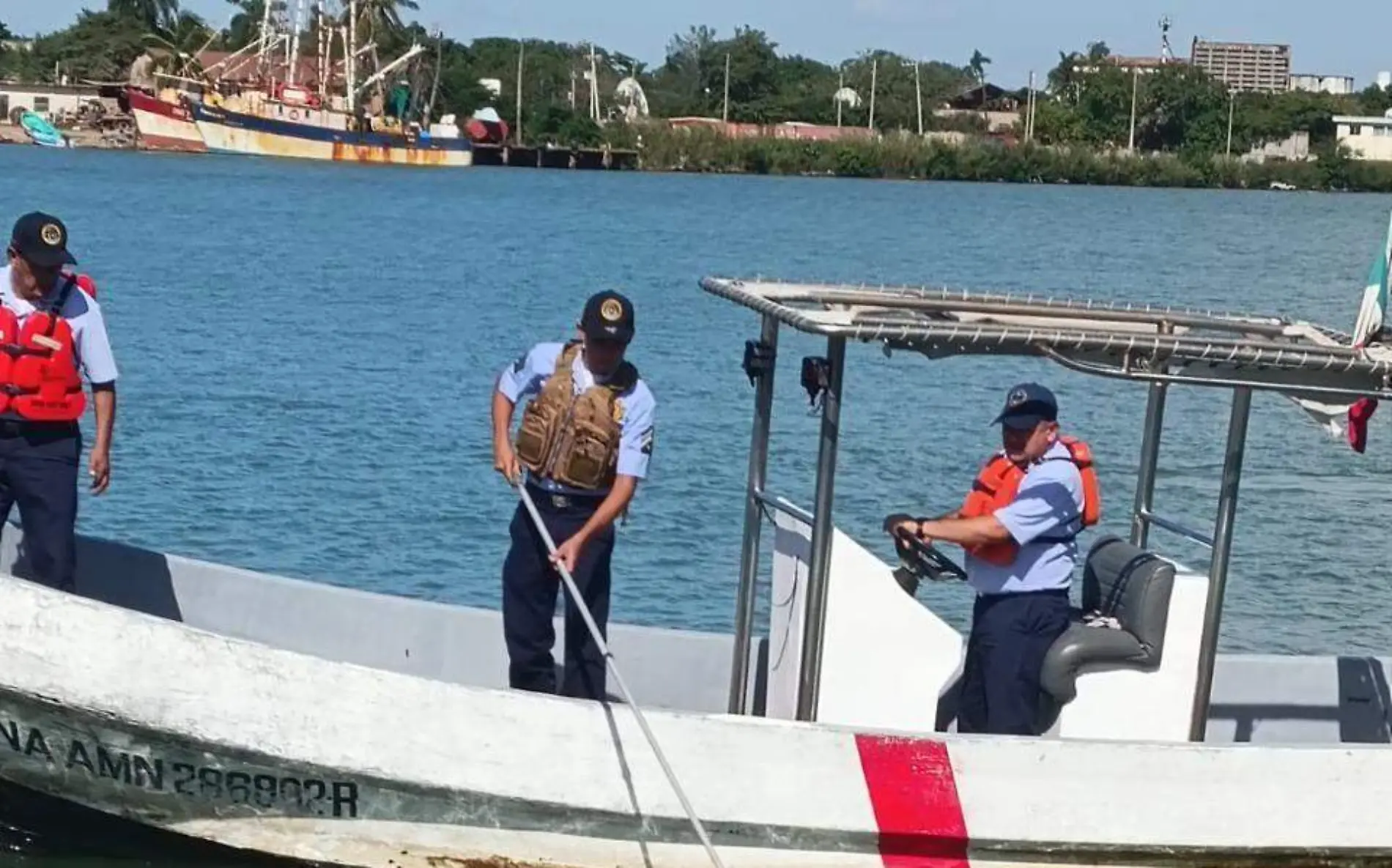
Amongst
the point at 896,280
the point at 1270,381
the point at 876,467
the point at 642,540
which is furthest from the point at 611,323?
the point at 896,280

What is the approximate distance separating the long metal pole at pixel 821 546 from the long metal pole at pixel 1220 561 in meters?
1.41

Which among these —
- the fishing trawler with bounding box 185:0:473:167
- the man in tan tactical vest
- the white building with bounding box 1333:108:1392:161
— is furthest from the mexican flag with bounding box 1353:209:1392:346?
the white building with bounding box 1333:108:1392:161

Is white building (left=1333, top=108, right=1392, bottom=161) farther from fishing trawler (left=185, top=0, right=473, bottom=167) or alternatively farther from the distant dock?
fishing trawler (left=185, top=0, right=473, bottom=167)

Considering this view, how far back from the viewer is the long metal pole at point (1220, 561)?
8023mm

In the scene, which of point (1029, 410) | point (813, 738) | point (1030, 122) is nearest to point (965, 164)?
point (1030, 122)

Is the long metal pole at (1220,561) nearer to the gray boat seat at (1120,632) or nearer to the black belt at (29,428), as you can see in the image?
the gray boat seat at (1120,632)

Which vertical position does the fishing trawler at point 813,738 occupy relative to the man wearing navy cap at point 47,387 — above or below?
below

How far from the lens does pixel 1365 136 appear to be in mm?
129750

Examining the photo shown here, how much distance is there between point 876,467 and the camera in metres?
20.3

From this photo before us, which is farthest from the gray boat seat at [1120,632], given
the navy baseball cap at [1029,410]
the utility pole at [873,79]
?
the utility pole at [873,79]

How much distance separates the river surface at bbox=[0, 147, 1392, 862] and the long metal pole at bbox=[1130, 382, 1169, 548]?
5793mm

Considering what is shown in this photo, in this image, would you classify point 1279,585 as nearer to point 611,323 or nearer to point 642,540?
point 642,540

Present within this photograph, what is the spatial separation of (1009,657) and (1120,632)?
0.43m

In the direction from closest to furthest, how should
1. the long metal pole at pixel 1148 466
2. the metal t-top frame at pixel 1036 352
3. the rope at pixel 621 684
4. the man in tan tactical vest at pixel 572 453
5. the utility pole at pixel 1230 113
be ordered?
the rope at pixel 621 684 → the metal t-top frame at pixel 1036 352 → the man in tan tactical vest at pixel 572 453 → the long metal pole at pixel 1148 466 → the utility pole at pixel 1230 113
